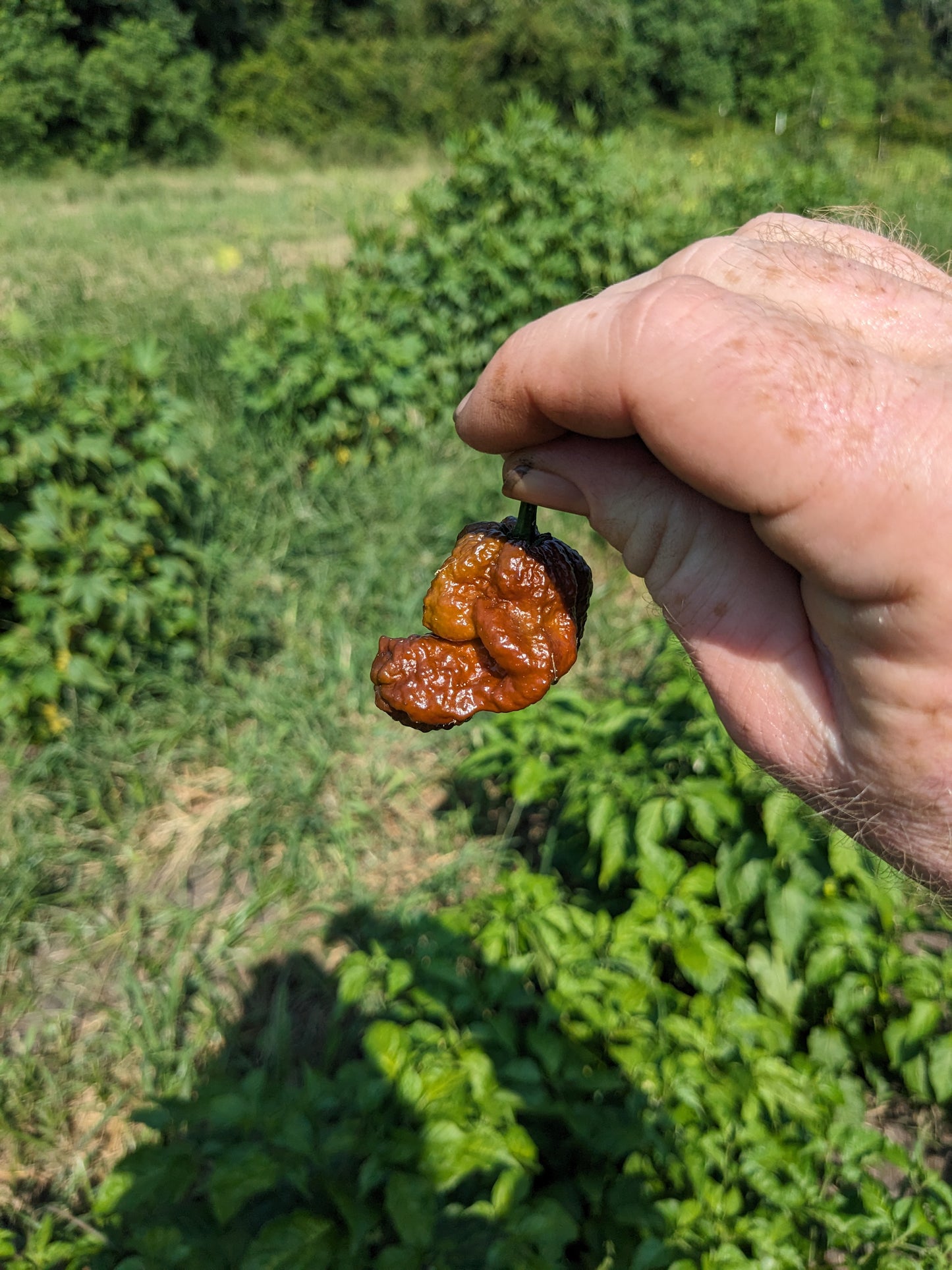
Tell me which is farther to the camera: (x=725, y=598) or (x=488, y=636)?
(x=488, y=636)

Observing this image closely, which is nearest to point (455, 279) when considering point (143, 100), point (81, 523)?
point (81, 523)

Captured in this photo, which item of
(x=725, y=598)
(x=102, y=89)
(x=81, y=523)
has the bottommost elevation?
(x=81, y=523)

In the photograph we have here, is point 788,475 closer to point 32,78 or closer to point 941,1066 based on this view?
point 941,1066

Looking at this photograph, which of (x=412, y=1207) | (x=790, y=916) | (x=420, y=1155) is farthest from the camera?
(x=790, y=916)

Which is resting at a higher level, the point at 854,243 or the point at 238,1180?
the point at 854,243

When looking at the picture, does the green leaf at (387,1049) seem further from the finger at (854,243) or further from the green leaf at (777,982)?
the finger at (854,243)

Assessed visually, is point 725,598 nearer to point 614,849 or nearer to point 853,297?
point 853,297

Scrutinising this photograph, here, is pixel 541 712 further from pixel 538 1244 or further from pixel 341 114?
pixel 341 114

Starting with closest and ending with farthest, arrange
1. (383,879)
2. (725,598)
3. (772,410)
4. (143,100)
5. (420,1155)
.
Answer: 1. (772,410)
2. (725,598)
3. (420,1155)
4. (383,879)
5. (143,100)

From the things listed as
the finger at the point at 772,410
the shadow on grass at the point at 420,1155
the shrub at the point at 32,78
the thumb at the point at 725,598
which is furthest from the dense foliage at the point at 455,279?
the shrub at the point at 32,78
